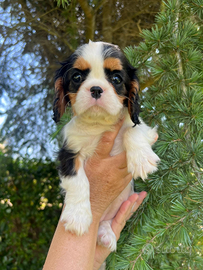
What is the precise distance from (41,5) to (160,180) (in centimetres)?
170

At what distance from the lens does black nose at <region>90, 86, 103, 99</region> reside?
1373 millimetres

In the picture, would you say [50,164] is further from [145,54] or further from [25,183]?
[145,54]

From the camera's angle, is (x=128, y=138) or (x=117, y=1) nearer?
(x=128, y=138)

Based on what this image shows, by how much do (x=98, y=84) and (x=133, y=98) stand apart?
0.29m

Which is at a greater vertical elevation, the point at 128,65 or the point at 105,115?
the point at 128,65

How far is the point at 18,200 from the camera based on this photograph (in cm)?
305

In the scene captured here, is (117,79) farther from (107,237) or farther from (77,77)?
(107,237)

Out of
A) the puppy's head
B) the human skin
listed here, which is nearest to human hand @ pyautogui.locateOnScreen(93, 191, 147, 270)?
the human skin

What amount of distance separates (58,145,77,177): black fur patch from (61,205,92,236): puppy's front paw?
0.24 metres

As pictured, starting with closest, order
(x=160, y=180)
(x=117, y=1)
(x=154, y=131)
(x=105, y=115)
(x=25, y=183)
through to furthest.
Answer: (x=160, y=180) < (x=105, y=115) < (x=154, y=131) < (x=117, y=1) < (x=25, y=183)

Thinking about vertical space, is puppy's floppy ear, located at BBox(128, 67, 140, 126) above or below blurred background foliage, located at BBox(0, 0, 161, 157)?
Result: below

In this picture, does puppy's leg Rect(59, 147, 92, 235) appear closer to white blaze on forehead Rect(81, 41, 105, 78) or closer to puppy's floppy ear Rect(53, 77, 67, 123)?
puppy's floppy ear Rect(53, 77, 67, 123)

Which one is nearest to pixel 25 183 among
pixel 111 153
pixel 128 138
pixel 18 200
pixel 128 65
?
pixel 18 200

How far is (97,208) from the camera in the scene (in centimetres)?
159
